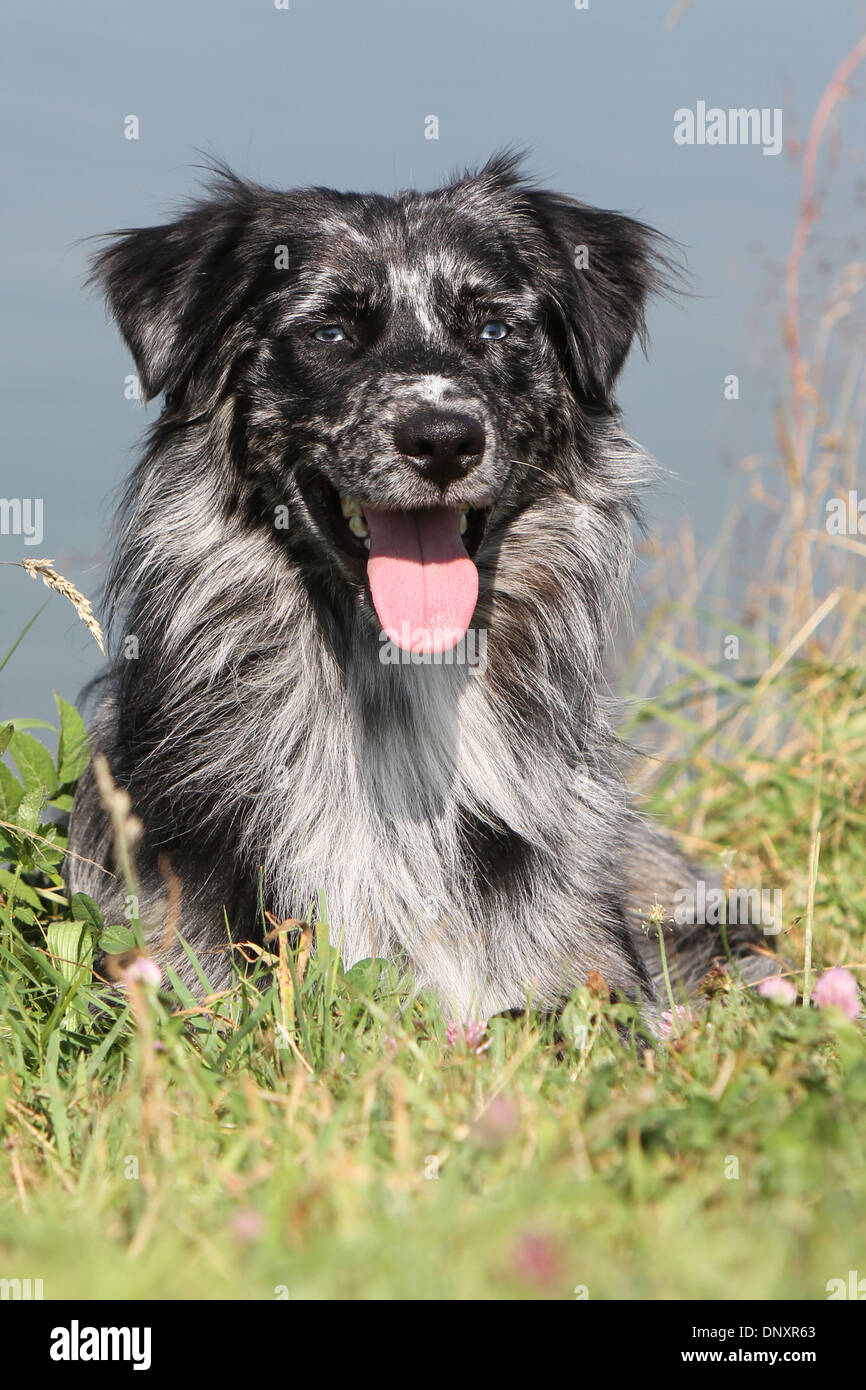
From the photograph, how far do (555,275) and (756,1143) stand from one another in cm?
299

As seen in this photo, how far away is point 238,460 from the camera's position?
404 centimetres

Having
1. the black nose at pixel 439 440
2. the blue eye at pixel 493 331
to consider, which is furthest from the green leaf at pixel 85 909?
the blue eye at pixel 493 331

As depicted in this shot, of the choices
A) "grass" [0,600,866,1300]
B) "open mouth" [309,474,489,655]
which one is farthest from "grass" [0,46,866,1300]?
"open mouth" [309,474,489,655]

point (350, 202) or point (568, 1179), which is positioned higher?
point (350, 202)

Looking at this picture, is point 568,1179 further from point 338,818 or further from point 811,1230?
point 338,818

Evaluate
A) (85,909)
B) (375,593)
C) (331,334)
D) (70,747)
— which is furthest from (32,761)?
(331,334)

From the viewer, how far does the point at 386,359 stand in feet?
12.6

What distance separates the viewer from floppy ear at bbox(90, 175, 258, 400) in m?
4.05

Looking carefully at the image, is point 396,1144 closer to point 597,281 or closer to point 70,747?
point 70,747

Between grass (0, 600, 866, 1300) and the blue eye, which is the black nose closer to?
the blue eye

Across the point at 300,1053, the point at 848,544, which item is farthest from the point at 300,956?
the point at 848,544

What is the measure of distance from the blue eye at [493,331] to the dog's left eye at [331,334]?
16.6 inches

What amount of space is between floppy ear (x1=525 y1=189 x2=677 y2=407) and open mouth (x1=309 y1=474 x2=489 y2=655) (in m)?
0.69

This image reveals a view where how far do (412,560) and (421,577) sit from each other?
65 mm
